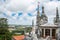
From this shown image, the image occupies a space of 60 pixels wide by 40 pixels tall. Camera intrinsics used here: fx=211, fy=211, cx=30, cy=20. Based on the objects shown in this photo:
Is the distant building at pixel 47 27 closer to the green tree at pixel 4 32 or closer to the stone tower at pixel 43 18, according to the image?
the stone tower at pixel 43 18

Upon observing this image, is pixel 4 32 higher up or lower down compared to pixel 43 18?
lower down

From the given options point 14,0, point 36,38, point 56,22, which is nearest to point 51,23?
point 56,22

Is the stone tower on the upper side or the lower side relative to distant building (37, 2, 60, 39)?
upper

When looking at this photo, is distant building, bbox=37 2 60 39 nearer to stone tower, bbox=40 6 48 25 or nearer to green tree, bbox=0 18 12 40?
stone tower, bbox=40 6 48 25

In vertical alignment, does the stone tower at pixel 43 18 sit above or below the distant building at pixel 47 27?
above

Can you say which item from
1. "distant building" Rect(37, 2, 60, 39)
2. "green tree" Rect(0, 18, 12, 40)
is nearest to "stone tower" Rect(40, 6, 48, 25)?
"distant building" Rect(37, 2, 60, 39)

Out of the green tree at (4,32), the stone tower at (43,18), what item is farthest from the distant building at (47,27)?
the green tree at (4,32)

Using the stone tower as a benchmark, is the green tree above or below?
below

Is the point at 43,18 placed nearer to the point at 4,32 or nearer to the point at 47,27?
the point at 47,27

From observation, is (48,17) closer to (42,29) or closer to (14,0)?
(42,29)

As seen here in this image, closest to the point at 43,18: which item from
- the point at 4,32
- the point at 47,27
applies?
the point at 47,27

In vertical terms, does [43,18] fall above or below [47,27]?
above
